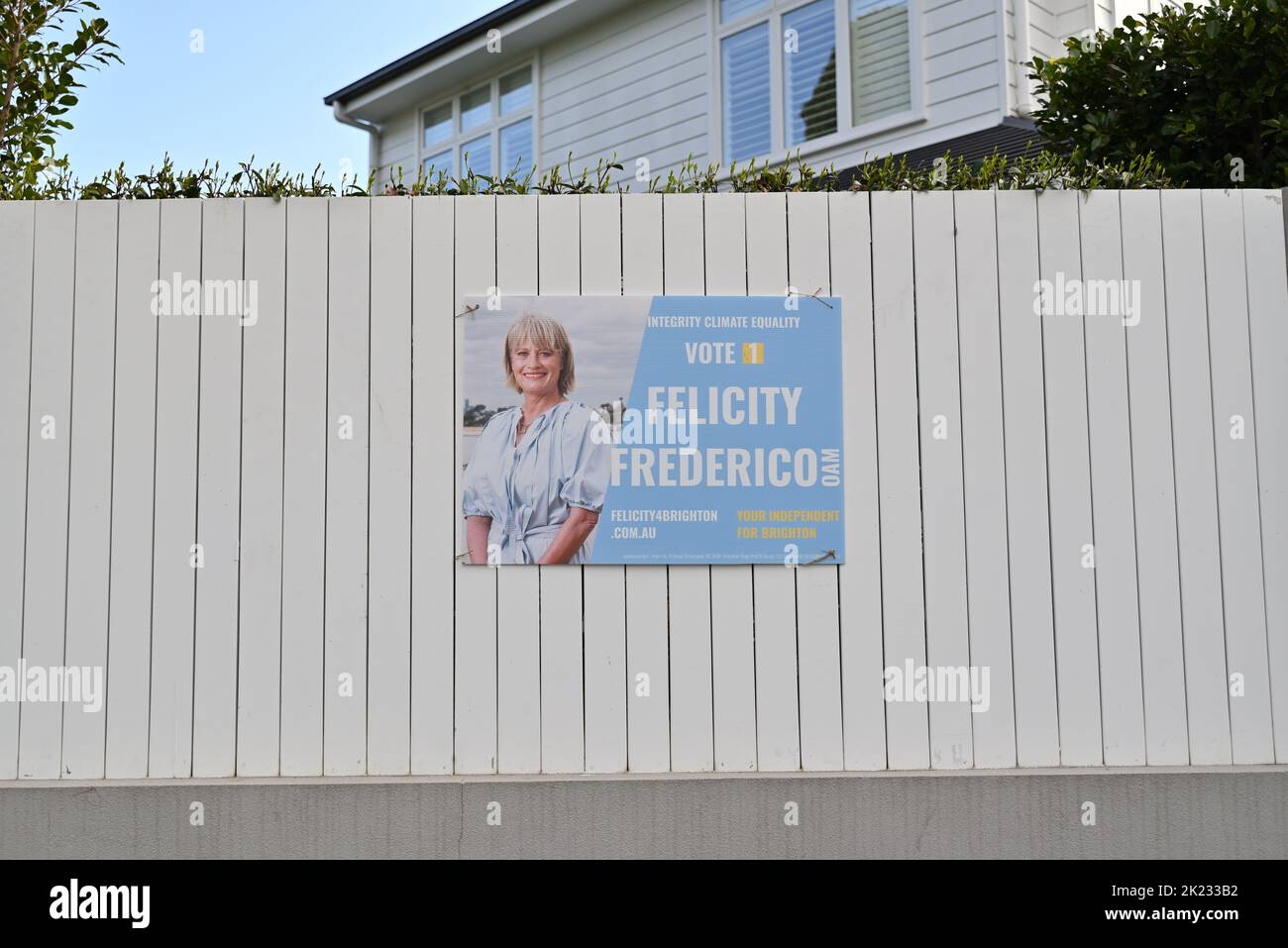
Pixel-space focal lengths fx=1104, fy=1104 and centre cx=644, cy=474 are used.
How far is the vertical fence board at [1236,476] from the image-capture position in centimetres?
432

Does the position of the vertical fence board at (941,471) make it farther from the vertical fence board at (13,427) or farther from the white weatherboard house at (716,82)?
the vertical fence board at (13,427)

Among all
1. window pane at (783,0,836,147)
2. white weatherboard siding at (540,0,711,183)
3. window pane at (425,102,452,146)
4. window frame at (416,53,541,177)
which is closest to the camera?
window pane at (783,0,836,147)

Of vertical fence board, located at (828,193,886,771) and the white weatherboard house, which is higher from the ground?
the white weatherboard house

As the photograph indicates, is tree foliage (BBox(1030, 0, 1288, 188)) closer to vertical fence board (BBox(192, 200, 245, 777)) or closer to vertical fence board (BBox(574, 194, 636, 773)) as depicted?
vertical fence board (BBox(574, 194, 636, 773))

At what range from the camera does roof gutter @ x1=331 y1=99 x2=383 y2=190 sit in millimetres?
13961

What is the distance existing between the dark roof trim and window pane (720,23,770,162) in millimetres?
2296

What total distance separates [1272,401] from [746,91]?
6.54 m

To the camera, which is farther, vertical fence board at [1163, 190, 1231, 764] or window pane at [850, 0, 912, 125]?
window pane at [850, 0, 912, 125]

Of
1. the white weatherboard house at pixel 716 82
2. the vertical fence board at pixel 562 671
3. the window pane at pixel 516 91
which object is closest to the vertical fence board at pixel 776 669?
the vertical fence board at pixel 562 671

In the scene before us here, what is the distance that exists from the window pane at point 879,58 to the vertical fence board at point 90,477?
6265mm

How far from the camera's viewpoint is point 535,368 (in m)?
4.31

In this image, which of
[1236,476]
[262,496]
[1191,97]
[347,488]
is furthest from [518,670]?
[1191,97]

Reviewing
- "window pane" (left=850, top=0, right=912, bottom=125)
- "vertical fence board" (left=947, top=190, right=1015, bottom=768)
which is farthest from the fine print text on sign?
"window pane" (left=850, top=0, right=912, bottom=125)

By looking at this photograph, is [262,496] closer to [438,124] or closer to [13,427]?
[13,427]
